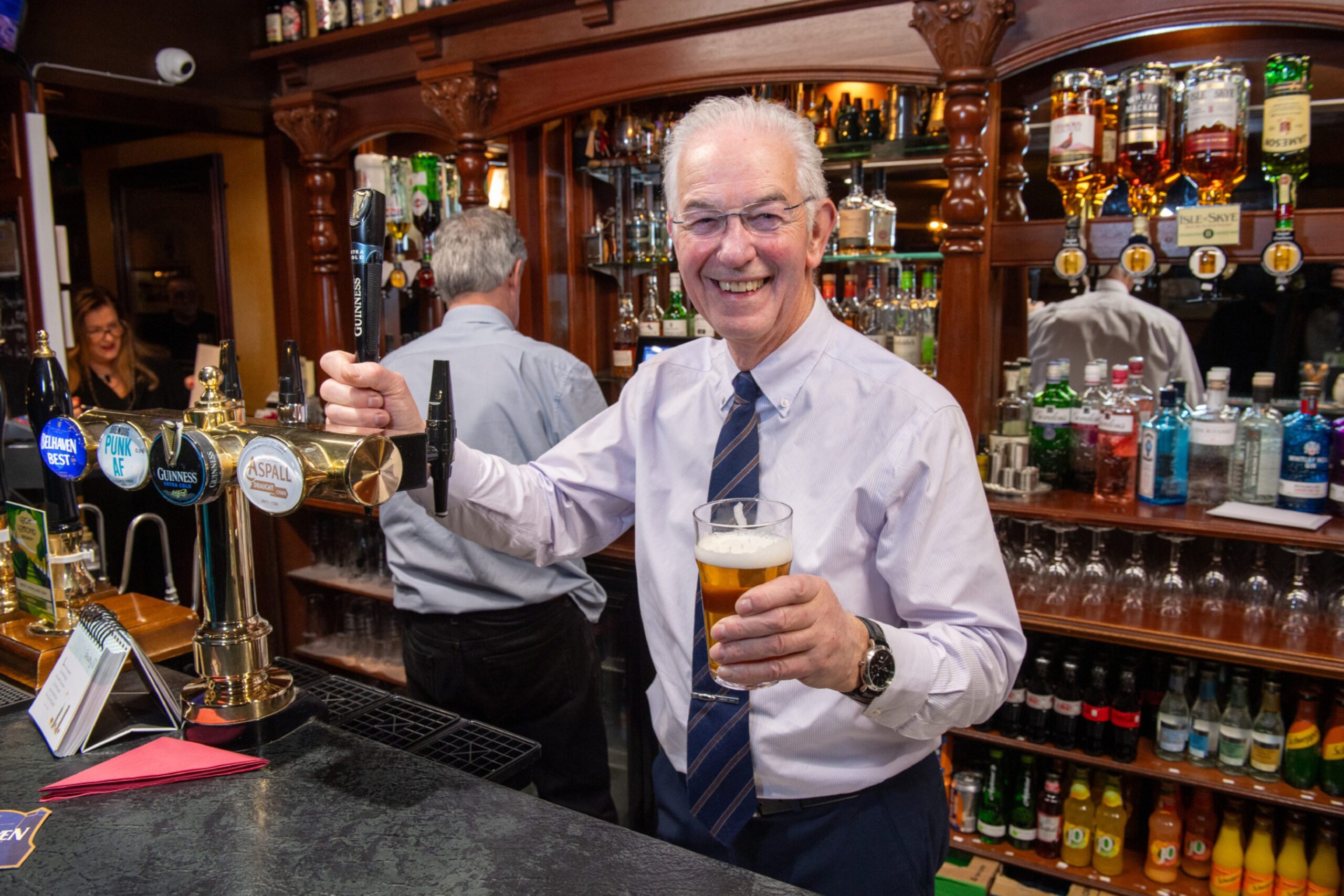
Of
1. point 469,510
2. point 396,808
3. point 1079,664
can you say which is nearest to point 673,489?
point 469,510

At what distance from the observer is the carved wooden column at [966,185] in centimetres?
235

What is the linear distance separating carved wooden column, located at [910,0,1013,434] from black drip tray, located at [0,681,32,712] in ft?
7.10

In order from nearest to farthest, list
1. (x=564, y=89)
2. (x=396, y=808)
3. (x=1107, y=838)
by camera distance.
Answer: (x=396, y=808) → (x=1107, y=838) → (x=564, y=89)

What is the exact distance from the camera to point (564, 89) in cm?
320

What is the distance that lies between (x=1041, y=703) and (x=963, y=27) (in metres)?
1.78

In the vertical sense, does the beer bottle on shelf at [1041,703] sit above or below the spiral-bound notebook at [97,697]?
below

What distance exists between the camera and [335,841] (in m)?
1.00

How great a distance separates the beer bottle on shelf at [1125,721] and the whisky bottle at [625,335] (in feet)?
6.42

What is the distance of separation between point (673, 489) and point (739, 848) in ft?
1.93

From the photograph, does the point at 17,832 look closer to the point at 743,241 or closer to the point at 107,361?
the point at 743,241

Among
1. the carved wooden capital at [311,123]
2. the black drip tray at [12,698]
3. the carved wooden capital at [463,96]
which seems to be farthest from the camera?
the carved wooden capital at [311,123]

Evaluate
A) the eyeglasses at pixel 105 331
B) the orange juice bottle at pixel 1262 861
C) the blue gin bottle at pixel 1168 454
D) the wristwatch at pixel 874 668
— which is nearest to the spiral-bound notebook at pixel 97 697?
the wristwatch at pixel 874 668

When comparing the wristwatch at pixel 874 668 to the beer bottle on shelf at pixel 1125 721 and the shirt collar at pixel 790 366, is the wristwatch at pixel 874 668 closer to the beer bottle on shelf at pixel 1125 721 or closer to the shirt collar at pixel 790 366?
the shirt collar at pixel 790 366

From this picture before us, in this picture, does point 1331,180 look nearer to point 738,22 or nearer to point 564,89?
point 738,22
